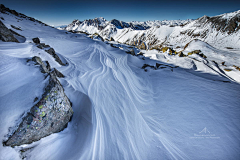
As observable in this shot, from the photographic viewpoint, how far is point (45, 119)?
2178 millimetres

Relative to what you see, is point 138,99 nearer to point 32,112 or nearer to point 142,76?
point 142,76

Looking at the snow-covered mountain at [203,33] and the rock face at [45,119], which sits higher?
the snow-covered mountain at [203,33]

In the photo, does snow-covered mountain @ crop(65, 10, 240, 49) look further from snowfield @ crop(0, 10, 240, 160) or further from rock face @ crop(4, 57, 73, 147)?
rock face @ crop(4, 57, 73, 147)

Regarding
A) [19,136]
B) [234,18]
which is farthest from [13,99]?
[234,18]

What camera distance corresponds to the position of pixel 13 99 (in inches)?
80.3

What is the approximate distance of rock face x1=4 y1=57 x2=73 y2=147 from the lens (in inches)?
72.9

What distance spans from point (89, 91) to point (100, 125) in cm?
179

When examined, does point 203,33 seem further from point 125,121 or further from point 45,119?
point 45,119

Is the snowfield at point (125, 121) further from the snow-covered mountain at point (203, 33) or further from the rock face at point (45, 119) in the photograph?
the snow-covered mountain at point (203, 33)

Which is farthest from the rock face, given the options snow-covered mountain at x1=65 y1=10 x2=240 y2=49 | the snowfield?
snow-covered mountain at x1=65 y1=10 x2=240 y2=49

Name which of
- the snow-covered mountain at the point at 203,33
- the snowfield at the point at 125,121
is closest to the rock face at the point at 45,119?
the snowfield at the point at 125,121

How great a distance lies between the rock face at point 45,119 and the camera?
1.85 metres

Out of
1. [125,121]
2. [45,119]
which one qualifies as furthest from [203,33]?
[45,119]

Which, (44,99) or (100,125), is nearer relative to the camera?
(44,99)
